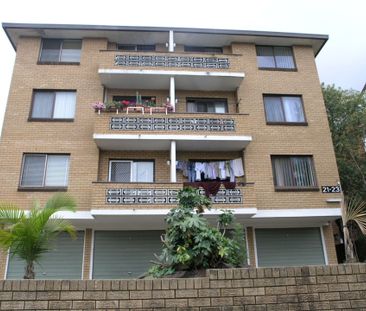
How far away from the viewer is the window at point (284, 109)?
14578 mm

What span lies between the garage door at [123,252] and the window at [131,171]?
6.80 ft

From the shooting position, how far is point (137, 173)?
44.6 ft

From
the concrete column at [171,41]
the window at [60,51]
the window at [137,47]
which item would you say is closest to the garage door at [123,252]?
the window at [60,51]

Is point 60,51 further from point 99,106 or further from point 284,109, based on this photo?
point 284,109

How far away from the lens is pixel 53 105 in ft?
45.4

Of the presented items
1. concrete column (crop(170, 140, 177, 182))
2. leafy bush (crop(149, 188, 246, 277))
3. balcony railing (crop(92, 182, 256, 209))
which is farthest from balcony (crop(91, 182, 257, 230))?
leafy bush (crop(149, 188, 246, 277))

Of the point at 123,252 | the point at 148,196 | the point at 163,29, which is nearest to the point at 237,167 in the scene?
the point at 148,196

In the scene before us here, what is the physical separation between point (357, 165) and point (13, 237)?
16411mm

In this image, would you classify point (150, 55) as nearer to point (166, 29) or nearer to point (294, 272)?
point (166, 29)

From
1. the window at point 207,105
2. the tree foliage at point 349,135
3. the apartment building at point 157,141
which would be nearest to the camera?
the apartment building at point 157,141

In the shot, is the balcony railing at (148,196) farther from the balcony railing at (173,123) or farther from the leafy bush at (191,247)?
the leafy bush at (191,247)

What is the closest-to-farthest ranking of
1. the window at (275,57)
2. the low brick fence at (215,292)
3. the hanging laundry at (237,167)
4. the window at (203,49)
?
the low brick fence at (215,292) → the hanging laundry at (237,167) → the window at (275,57) → the window at (203,49)

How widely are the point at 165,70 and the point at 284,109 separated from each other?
5.42 meters

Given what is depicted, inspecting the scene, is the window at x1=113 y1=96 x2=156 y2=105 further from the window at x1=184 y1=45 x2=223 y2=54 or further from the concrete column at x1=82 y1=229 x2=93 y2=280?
the concrete column at x1=82 y1=229 x2=93 y2=280
